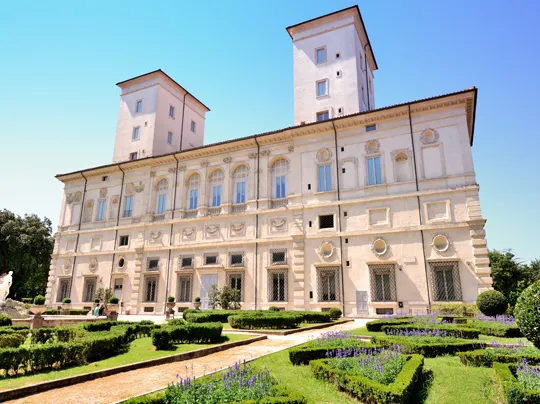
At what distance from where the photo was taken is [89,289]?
3500cm

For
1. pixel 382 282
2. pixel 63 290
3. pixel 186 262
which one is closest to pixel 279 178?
pixel 186 262

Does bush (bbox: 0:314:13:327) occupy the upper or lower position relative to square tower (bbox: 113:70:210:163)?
lower

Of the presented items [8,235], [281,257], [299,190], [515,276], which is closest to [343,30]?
[299,190]

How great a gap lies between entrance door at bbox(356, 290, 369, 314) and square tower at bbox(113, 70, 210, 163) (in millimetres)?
25312

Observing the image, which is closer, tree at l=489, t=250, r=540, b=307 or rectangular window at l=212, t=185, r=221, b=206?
rectangular window at l=212, t=185, r=221, b=206

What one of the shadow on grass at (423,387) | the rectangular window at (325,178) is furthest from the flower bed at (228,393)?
the rectangular window at (325,178)

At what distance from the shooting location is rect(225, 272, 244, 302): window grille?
28452 mm

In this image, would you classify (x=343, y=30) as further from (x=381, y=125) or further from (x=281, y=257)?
(x=281, y=257)

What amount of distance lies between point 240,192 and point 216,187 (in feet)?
8.64

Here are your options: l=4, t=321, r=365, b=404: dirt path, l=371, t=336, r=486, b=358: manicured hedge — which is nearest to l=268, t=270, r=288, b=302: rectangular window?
l=4, t=321, r=365, b=404: dirt path

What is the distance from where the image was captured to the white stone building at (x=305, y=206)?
2389 centimetres

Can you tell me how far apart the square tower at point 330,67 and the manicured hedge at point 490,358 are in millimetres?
25101

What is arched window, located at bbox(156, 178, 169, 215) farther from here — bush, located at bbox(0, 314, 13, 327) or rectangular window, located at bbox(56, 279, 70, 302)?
bush, located at bbox(0, 314, 13, 327)

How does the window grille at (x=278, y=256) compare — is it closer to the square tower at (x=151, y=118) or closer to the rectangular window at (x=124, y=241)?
the rectangular window at (x=124, y=241)
